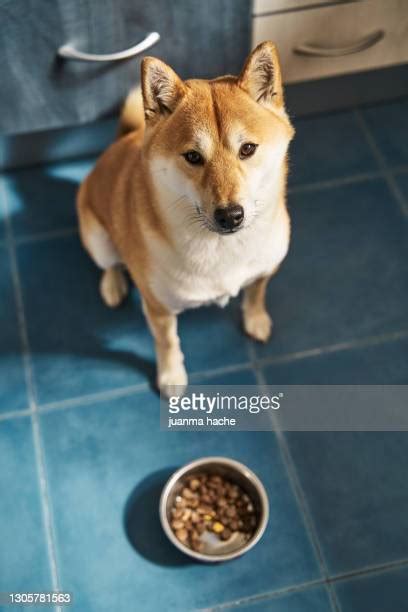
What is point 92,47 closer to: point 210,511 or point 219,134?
point 219,134

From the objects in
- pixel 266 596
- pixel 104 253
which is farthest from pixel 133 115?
pixel 266 596

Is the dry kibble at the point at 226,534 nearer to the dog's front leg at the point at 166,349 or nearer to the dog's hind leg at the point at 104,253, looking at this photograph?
the dog's front leg at the point at 166,349

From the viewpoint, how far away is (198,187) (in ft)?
3.96

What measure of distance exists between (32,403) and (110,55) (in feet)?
2.91

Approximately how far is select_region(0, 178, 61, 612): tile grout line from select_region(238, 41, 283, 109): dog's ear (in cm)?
94

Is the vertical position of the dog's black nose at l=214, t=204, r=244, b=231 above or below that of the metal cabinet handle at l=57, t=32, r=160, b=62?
below

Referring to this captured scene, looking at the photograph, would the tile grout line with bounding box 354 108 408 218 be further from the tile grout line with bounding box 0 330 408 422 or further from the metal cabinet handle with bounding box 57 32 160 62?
the metal cabinet handle with bounding box 57 32 160 62

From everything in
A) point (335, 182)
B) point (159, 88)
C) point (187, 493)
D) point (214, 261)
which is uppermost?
point (159, 88)

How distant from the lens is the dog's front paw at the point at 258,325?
1.77 meters

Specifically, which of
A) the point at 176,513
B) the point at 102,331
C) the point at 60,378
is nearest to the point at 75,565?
the point at 176,513

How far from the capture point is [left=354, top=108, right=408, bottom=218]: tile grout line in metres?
2.00

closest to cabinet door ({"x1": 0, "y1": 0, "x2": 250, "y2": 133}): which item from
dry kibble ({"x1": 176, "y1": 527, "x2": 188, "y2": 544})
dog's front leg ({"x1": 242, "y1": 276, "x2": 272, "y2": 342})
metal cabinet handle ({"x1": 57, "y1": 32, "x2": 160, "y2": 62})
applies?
metal cabinet handle ({"x1": 57, "y1": 32, "x2": 160, "y2": 62})

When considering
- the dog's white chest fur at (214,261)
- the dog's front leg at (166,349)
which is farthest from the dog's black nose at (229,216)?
the dog's front leg at (166,349)

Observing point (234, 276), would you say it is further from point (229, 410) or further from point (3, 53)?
point (3, 53)
